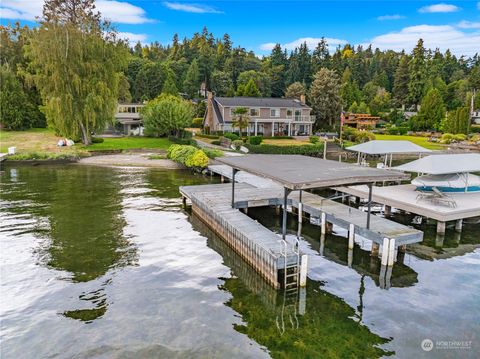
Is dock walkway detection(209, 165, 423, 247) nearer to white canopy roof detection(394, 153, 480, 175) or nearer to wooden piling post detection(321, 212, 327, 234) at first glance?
wooden piling post detection(321, 212, 327, 234)

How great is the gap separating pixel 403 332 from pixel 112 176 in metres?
27.8

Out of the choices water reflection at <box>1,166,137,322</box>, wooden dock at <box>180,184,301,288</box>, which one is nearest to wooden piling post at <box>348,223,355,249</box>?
wooden dock at <box>180,184,301,288</box>

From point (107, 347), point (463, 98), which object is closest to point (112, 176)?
point (107, 347)

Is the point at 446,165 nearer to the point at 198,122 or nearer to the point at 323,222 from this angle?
the point at 323,222

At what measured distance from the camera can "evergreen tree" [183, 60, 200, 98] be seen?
83.6 meters

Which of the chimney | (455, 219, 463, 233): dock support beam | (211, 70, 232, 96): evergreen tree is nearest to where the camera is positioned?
(455, 219, 463, 233): dock support beam

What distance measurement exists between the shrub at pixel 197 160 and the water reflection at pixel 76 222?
22.2 feet

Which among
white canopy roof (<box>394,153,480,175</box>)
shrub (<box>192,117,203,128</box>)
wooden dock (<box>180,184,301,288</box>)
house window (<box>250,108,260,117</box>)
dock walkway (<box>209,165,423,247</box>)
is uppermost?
house window (<box>250,108,260,117</box>)

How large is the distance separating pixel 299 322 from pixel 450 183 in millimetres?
14772

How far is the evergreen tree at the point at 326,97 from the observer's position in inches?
2450

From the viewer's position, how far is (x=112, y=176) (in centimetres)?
3281

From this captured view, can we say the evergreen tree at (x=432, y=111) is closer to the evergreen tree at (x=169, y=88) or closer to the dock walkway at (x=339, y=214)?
the evergreen tree at (x=169, y=88)

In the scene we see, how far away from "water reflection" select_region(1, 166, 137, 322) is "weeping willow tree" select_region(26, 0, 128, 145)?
11.9 meters

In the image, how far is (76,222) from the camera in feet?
64.6
